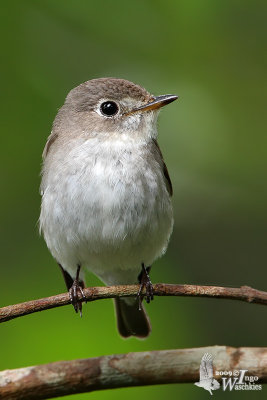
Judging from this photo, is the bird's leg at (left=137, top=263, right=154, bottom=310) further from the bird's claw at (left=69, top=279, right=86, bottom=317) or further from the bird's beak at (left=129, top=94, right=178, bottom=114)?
the bird's beak at (left=129, top=94, right=178, bottom=114)

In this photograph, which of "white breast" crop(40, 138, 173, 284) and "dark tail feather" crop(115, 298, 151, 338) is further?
"dark tail feather" crop(115, 298, 151, 338)

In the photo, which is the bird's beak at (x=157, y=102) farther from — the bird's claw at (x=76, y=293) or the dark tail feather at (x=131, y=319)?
the dark tail feather at (x=131, y=319)

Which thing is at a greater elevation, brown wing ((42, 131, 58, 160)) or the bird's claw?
brown wing ((42, 131, 58, 160))

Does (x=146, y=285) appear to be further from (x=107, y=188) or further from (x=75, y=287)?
(x=107, y=188)

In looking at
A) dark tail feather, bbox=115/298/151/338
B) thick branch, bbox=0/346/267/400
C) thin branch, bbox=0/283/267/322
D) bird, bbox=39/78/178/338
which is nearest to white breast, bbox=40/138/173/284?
bird, bbox=39/78/178/338

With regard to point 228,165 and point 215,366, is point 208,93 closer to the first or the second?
point 228,165

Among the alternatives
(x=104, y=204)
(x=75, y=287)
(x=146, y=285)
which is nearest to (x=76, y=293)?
(x=75, y=287)

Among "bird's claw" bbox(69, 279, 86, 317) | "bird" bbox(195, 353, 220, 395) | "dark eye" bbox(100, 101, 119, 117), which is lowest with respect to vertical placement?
"bird" bbox(195, 353, 220, 395)
